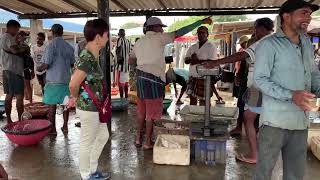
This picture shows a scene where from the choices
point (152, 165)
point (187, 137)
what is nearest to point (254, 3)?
point (187, 137)

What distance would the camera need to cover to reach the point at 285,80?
100 inches

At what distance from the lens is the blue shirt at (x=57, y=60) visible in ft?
17.9

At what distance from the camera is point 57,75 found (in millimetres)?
5504

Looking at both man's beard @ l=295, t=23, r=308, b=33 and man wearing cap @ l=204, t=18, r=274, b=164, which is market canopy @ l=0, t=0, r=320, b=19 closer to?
man wearing cap @ l=204, t=18, r=274, b=164

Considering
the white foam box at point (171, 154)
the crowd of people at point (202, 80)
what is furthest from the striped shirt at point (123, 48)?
the white foam box at point (171, 154)

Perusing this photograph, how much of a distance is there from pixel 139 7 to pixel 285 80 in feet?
20.7

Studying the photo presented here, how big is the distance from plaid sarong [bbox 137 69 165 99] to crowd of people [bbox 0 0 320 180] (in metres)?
0.01

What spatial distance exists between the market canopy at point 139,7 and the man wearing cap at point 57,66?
236cm

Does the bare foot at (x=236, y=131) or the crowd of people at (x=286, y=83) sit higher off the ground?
the crowd of people at (x=286, y=83)

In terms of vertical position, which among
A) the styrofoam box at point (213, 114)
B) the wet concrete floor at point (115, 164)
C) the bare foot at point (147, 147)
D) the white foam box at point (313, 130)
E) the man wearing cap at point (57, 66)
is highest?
the man wearing cap at point (57, 66)

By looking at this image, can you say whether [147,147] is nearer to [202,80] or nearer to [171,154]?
[171,154]

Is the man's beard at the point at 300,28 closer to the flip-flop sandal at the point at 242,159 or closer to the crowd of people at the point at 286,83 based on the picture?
the crowd of people at the point at 286,83

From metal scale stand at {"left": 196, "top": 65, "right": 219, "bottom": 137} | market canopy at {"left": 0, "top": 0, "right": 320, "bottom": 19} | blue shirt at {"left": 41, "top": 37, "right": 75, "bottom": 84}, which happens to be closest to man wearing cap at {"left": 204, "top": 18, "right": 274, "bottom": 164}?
metal scale stand at {"left": 196, "top": 65, "right": 219, "bottom": 137}

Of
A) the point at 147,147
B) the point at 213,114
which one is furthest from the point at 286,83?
the point at 147,147
